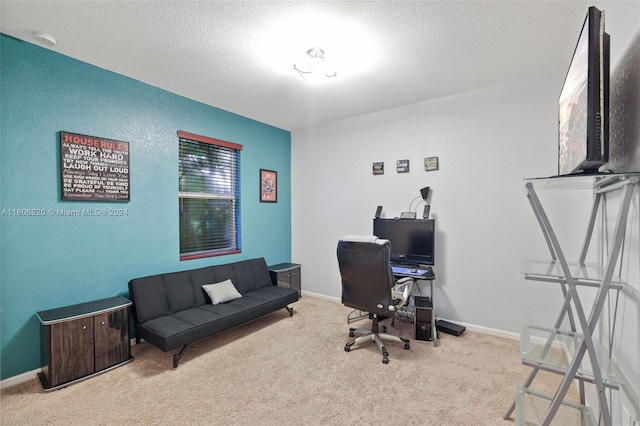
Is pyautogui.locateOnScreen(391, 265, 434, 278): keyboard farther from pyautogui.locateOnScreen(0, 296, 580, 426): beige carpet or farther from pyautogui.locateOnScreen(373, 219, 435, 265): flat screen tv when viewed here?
pyautogui.locateOnScreen(0, 296, 580, 426): beige carpet

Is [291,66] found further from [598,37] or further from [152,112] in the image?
[598,37]

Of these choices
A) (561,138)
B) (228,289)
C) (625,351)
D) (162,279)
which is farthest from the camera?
(228,289)

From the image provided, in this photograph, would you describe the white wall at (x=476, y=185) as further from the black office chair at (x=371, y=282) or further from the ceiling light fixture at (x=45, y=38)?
the ceiling light fixture at (x=45, y=38)

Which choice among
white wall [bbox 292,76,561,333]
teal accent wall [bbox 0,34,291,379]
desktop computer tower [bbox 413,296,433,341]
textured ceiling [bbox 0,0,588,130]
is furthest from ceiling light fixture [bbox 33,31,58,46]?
desktop computer tower [bbox 413,296,433,341]

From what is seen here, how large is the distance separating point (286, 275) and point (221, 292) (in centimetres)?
123

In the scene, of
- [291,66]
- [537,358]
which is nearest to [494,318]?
[537,358]

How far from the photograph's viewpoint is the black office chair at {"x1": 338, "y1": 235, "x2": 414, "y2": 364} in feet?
8.66

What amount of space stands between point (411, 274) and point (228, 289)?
2151mm

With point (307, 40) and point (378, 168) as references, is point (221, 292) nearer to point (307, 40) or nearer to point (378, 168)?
point (378, 168)

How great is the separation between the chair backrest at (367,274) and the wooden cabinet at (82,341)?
2.09m

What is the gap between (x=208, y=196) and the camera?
3855mm

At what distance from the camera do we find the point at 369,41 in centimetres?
237

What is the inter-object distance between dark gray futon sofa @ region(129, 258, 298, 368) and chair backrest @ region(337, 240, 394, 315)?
115 cm

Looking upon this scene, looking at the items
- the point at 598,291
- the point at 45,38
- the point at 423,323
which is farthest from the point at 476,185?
the point at 45,38
